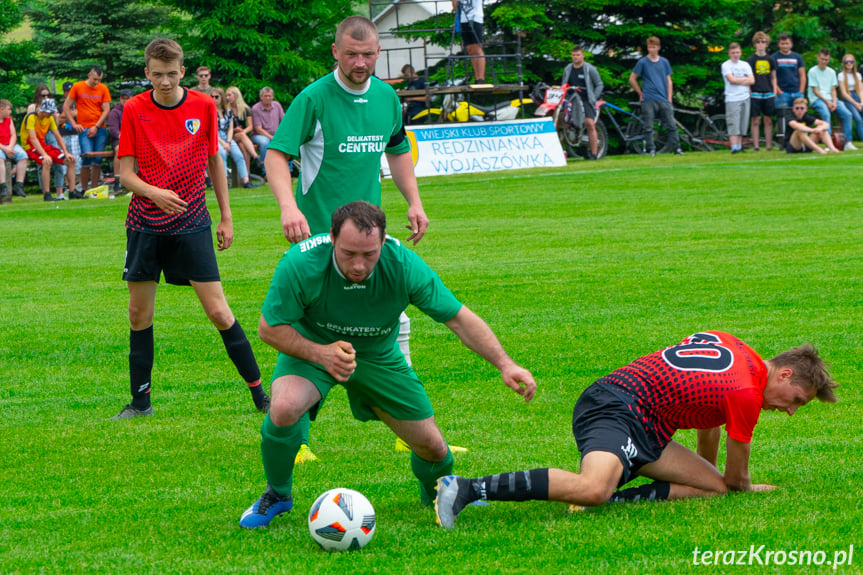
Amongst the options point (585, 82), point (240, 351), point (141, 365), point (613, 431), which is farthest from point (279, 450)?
point (585, 82)

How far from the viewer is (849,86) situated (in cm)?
2858

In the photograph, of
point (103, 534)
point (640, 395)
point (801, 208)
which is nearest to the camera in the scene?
point (103, 534)

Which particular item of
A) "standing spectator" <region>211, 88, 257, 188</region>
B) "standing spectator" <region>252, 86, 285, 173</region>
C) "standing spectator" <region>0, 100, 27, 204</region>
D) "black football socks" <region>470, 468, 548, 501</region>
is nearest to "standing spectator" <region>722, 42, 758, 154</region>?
"standing spectator" <region>252, 86, 285, 173</region>

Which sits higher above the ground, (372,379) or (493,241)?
(372,379)

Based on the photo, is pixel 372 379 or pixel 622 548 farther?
pixel 372 379

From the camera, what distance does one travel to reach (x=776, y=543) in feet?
15.5

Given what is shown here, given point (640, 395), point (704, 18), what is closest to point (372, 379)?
point (640, 395)

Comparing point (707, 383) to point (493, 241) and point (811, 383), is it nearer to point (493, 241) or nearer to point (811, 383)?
point (811, 383)

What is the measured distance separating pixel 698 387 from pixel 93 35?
36.1 meters

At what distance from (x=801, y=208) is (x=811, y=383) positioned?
12.9 m

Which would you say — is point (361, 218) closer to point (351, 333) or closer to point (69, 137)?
point (351, 333)

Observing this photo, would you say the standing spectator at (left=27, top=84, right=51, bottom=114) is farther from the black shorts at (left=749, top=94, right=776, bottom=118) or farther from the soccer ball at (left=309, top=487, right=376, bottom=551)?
the soccer ball at (left=309, top=487, right=376, bottom=551)

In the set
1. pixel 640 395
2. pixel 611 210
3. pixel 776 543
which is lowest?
pixel 611 210

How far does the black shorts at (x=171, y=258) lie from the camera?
7398 mm
